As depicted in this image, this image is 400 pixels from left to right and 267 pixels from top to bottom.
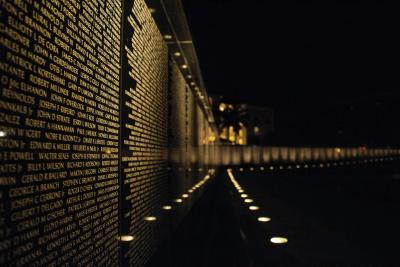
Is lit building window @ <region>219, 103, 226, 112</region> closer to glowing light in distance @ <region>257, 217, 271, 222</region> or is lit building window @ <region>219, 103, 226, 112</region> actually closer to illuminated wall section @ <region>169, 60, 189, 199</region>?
illuminated wall section @ <region>169, 60, 189, 199</region>

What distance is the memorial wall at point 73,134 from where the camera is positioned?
1508 millimetres

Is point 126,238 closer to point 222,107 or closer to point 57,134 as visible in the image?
point 57,134

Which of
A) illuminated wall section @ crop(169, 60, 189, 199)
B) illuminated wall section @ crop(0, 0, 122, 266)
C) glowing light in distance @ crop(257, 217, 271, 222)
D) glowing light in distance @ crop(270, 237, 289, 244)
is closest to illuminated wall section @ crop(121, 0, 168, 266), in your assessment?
illuminated wall section @ crop(0, 0, 122, 266)

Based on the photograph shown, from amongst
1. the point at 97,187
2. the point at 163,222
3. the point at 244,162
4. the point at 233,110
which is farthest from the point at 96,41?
the point at 233,110

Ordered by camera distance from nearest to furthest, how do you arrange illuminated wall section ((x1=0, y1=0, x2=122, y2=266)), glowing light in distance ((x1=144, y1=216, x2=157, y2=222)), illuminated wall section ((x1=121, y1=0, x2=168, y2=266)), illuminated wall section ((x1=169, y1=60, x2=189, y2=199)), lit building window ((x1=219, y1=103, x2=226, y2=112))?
illuminated wall section ((x1=0, y1=0, x2=122, y2=266))
illuminated wall section ((x1=121, y1=0, x2=168, y2=266))
glowing light in distance ((x1=144, y1=216, x2=157, y2=222))
illuminated wall section ((x1=169, y1=60, x2=189, y2=199))
lit building window ((x1=219, y1=103, x2=226, y2=112))

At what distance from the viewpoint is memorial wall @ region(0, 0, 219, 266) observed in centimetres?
151

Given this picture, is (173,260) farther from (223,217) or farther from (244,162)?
(244,162)

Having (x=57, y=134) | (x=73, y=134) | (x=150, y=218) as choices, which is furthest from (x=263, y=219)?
(x=57, y=134)

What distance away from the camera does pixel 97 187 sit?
2.55 meters

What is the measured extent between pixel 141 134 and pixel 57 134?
219 centimetres

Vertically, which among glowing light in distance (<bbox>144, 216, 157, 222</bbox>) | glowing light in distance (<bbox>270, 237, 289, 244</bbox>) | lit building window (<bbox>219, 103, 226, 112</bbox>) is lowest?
glowing light in distance (<bbox>270, 237, 289, 244</bbox>)

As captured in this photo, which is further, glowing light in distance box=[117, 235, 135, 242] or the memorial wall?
glowing light in distance box=[117, 235, 135, 242]

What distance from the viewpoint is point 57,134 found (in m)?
1.93

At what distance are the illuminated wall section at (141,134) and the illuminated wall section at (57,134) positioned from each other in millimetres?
421
